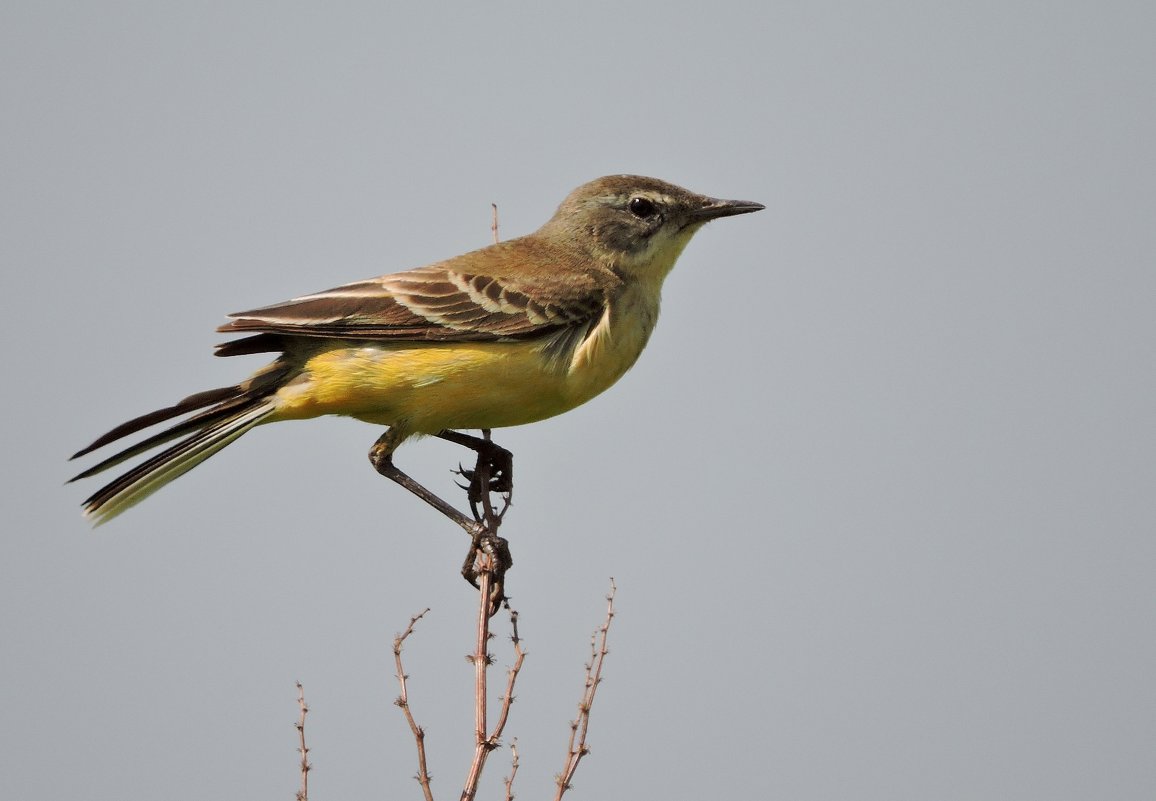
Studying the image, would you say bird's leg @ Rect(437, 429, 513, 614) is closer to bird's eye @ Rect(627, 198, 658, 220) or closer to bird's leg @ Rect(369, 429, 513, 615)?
bird's leg @ Rect(369, 429, 513, 615)

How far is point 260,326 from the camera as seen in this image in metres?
7.03

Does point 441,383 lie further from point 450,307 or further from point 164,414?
point 164,414

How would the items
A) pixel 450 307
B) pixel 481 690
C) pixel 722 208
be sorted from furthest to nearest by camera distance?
pixel 722 208 < pixel 450 307 < pixel 481 690

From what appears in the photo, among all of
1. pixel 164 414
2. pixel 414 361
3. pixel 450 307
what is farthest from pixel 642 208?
pixel 164 414

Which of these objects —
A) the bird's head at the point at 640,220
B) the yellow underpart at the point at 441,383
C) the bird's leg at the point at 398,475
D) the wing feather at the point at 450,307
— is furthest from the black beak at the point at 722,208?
the bird's leg at the point at 398,475

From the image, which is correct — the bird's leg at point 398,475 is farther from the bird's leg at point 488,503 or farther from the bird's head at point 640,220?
the bird's head at point 640,220

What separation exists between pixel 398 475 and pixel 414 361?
1.02 m

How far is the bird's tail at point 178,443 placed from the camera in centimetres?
719

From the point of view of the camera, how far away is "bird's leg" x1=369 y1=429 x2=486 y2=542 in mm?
7602

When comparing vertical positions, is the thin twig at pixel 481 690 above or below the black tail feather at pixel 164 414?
below

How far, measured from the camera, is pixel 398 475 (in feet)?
26.0

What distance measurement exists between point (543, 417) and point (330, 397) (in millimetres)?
1297

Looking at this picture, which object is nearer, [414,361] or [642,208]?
[414,361]

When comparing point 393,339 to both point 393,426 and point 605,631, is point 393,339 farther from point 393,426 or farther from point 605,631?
point 605,631
